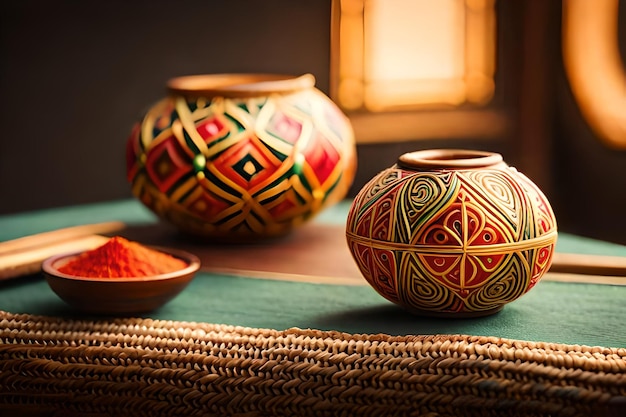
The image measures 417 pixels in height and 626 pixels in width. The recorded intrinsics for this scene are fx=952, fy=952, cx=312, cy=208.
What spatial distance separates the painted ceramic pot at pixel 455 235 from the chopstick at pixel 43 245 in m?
0.34

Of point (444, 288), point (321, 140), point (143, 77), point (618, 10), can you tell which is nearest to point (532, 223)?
point (444, 288)

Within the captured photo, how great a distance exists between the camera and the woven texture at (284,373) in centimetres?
75

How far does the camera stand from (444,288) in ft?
2.72

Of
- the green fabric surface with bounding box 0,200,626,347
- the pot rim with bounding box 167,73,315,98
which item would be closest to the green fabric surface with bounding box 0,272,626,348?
the green fabric surface with bounding box 0,200,626,347

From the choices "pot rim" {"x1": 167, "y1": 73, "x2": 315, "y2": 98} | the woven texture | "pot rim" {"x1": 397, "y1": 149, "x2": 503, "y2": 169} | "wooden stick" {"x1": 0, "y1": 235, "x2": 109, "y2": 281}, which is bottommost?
the woven texture

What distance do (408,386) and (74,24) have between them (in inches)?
51.7

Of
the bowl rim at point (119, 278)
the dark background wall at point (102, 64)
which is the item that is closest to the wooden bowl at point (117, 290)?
the bowl rim at point (119, 278)

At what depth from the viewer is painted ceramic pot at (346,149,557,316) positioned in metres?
0.81

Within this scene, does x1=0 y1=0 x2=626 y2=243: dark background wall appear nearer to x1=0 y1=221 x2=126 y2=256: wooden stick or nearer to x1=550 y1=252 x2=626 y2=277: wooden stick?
x1=0 y1=221 x2=126 y2=256: wooden stick

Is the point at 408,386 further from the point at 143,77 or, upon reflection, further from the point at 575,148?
the point at 575,148

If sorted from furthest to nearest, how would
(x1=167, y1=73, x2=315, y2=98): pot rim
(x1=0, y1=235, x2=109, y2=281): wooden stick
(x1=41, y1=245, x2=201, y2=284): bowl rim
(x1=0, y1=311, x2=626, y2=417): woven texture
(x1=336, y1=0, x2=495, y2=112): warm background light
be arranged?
(x1=336, y1=0, x2=495, y2=112): warm background light
(x1=167, y1=73, x2=315, y2=98): pot rim
(x1=0, y1=235, x2=109, y2=281): wooden stick
(x1=41, y1=245, x2=201, y2=284): bowl rim
(x1=0, y1=311, x2=626, y2=417): woven texture

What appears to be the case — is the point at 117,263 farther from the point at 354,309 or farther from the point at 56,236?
the point at 56,236

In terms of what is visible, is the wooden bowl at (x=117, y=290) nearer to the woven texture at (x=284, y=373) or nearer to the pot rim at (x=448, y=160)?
the woven texture at (x=284, y=373)

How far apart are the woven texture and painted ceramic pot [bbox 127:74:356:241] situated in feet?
0.89
